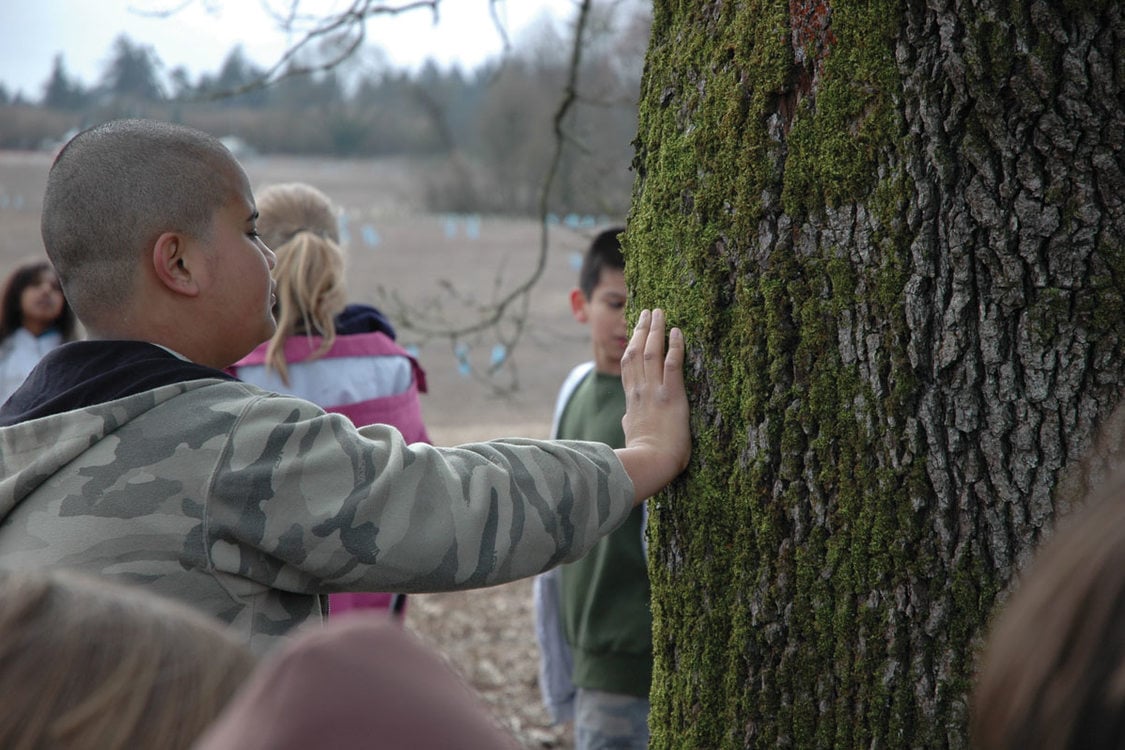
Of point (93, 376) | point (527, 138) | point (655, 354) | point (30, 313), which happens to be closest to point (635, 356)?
point (655, 354)

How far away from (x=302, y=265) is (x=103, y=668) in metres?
2.77

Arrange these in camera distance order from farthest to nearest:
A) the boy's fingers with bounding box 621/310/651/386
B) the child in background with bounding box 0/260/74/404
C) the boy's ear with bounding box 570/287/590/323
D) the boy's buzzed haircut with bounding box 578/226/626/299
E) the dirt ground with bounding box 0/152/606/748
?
the dirt ground with bounding box 0/152/606/748 < the child in background with bounding box 0/260/74/404 < the boy's ear with bounding box 570/287/590/323 < the boy's buzzed haircut with bounding box 578/226/626/299 < the boy's fingers with bounding box 621/310/651/386

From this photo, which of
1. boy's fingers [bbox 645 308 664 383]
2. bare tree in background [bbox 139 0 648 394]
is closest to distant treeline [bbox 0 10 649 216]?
bare tree in background [bbox 139 0 648 394]

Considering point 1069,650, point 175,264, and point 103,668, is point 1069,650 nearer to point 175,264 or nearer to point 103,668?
→ point 103,668

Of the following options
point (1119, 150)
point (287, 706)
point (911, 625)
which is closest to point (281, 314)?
point (911, 625)

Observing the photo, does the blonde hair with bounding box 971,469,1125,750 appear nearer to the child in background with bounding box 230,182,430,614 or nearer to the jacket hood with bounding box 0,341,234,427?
the jacket hood with bounding box 0,341,234,427

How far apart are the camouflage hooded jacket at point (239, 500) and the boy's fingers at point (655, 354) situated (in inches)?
15.5

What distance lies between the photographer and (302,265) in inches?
138

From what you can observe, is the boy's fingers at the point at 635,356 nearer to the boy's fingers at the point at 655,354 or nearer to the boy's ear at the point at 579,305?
the boy's fingers at the point at 655,354

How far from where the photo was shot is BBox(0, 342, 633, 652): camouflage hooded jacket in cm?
160

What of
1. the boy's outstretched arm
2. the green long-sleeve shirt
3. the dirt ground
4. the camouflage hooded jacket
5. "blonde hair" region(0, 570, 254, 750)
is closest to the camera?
"blonde hair" region(0, 570, 254, 750)

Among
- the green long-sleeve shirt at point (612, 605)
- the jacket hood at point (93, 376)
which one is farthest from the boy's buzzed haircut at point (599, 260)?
the jacket hood at point (93, 376)

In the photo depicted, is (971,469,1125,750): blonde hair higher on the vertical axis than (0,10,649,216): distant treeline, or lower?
lower

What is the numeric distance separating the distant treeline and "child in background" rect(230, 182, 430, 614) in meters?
0.95
